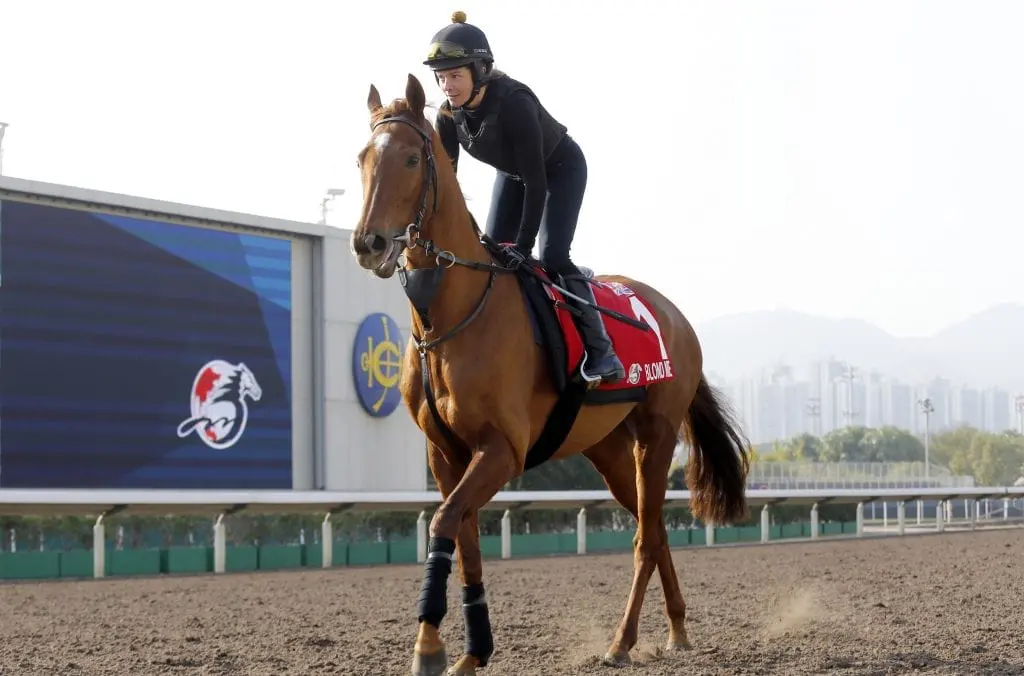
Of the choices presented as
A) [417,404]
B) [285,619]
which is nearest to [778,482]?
[285,619]

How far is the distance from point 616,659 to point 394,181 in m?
2.26

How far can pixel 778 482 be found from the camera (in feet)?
146

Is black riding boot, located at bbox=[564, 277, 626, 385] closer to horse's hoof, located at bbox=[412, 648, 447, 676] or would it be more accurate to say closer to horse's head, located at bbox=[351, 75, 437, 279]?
horse's head, located at bbox=[351, 75, 437, 279]

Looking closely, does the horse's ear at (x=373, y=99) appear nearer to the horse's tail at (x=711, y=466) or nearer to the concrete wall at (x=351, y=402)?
the horse's tail at (x=711, y=466)

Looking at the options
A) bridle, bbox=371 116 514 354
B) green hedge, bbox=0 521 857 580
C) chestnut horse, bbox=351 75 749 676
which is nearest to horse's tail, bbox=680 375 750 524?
chestnut horse, bbox=351 75 749 676

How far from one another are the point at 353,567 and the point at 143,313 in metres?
4.19

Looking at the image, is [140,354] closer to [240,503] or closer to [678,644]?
[240,503]

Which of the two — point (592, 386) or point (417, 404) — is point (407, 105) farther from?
point (592, 386)

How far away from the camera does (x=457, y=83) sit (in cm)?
522

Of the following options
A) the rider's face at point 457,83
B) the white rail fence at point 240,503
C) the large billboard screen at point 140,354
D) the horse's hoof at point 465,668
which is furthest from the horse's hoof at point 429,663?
the large billboard screen at point 140,354

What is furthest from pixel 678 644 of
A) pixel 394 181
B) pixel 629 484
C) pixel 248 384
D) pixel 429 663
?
pixel 248 384

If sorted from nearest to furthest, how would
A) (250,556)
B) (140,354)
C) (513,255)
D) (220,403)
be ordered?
(513,255), (140,354), (250,556), (220,403)

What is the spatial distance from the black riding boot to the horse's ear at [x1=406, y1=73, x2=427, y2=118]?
1.24 metres

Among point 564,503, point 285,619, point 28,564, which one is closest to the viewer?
point 285,619
